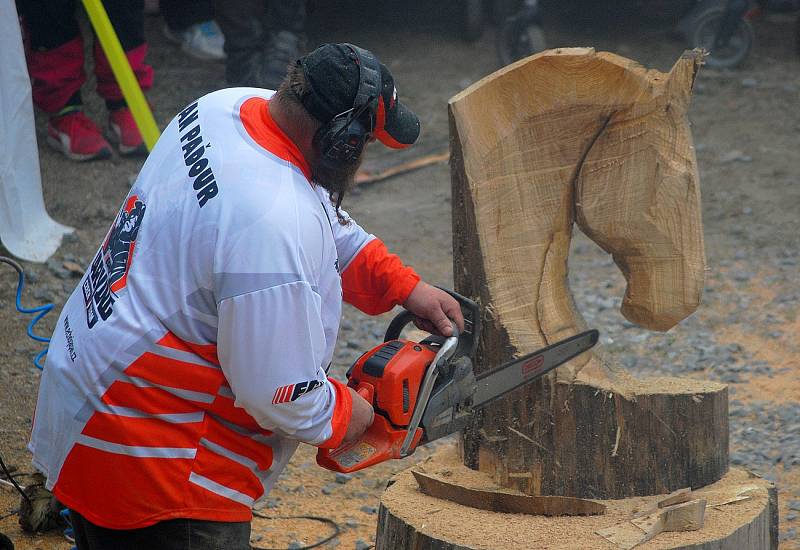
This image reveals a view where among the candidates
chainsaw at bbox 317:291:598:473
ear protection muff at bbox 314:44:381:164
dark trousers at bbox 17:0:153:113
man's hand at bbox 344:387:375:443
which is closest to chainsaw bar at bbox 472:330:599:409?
chainsaw at bbox 317:291:598:473

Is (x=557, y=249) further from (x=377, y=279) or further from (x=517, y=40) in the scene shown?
(x=517, y=40)

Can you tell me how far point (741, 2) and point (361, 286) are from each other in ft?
19.9

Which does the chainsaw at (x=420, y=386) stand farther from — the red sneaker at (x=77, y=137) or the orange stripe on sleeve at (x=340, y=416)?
the red sneaker at (x=77, y=137)

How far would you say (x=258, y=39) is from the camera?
6.61 metres

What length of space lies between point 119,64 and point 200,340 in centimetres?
354

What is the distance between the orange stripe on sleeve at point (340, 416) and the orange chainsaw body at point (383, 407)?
128mm

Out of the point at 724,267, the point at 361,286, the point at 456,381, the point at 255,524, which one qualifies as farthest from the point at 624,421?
the point at 724,267

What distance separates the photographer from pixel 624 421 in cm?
243

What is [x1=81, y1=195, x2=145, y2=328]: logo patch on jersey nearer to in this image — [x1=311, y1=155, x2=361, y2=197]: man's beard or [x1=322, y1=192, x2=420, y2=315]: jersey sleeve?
[x1=311, y1=155, x2=361, y2=197]: man's beard

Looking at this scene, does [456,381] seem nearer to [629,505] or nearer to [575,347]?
[575,347]

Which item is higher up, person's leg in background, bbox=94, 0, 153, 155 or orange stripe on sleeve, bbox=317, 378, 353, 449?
orange stripe on sleeve, bbox=317, 378, 353, 449

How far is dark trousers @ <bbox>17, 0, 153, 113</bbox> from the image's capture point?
5602 millimetres

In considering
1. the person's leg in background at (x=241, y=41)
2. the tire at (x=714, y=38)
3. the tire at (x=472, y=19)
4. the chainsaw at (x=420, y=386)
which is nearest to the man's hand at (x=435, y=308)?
the chainsaw at (x=420, y=386)

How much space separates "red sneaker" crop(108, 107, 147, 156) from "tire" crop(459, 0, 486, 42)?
3297 millimetres
